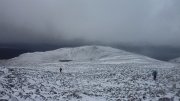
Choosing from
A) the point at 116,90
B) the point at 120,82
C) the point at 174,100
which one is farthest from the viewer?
the point at 120,82

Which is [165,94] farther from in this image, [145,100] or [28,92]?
[28,92]

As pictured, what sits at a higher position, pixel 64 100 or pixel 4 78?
pixel 4 78

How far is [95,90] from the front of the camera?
1296 inches

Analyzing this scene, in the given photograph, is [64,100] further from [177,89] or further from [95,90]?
[177,89]

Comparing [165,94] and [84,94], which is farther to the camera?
[84,94]

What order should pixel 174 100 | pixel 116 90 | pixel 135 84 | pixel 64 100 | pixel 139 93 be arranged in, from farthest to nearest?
pixel 135 84 → pixel 116 90 → pixel 139 93 → pixel 64 100 → pixel 174 100

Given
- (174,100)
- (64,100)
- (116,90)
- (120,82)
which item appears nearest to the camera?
(174,100)

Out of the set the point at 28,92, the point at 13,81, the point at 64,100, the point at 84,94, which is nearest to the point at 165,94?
the point at 84,94

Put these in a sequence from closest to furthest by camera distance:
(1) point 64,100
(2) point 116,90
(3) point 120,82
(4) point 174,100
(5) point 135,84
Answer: (4) point 174,100, (1) point 64,100, (2) point 116,90, (5) point 135,84, (3) point 120,82

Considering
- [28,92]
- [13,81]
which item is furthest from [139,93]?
[13,81]

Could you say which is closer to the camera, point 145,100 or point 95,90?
point 145,100

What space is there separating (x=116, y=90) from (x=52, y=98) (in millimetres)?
9230

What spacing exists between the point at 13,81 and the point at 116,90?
13.0 m

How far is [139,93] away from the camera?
2922 centimetres
